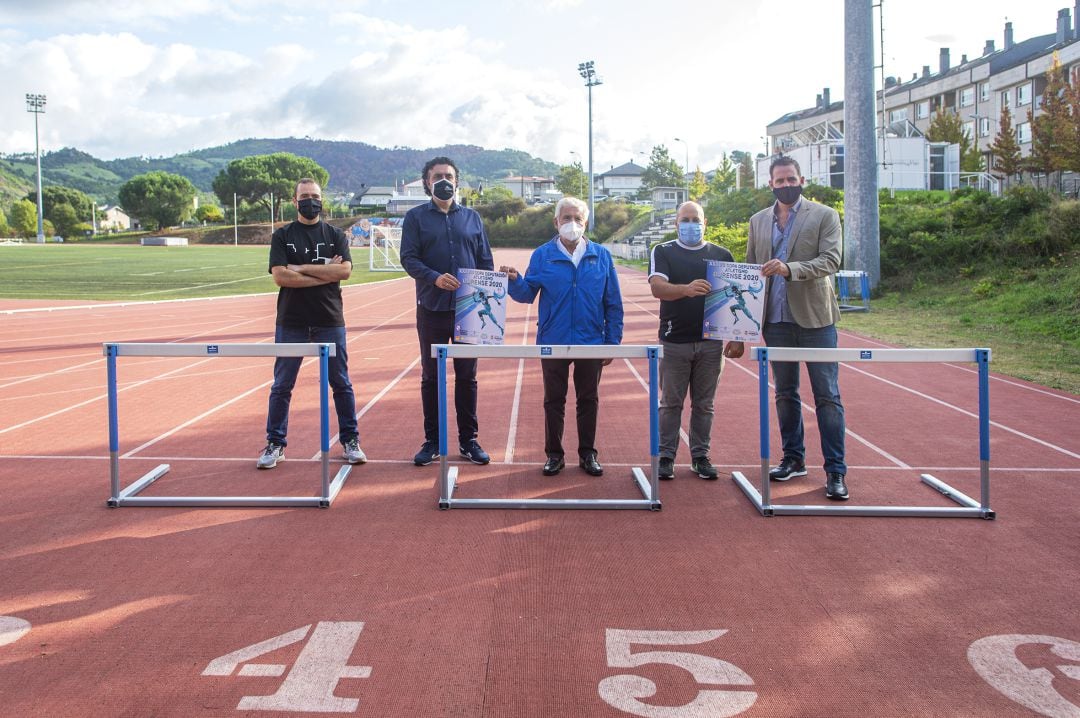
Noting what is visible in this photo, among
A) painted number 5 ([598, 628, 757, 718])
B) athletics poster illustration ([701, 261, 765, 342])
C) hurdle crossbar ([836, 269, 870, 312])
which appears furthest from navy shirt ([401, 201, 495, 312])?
hurdle crossbar ([836, 269, 870, 312])

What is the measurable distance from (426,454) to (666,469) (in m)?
1.84

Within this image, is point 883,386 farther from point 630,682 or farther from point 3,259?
point 3,259

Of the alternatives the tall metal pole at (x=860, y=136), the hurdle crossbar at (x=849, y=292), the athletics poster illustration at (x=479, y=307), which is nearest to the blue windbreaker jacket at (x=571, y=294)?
the athletics poster illustration at (x=479, y=307)

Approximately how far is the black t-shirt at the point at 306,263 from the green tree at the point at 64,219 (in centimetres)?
12483

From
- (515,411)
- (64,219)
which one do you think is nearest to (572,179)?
(64,219)

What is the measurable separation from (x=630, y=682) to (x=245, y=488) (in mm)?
3734

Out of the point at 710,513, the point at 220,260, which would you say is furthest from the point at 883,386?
the point at 220,260

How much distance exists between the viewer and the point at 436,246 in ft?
22.1

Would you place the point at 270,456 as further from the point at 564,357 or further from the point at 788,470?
the point at 788,470

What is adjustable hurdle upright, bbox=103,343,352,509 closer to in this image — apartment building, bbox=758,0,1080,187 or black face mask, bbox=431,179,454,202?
black face mask, bbox=431,179,454,202

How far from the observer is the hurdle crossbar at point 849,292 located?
20.7 m

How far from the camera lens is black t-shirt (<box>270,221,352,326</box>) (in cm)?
672

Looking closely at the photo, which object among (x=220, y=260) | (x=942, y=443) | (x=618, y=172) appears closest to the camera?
(x=942, y=443)

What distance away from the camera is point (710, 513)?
5766 millimetres
